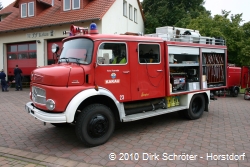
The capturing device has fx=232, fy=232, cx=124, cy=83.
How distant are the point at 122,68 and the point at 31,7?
16.5m

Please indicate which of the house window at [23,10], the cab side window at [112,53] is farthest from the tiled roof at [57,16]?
the cab side window at [112,53]

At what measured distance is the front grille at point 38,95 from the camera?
4.82 metres

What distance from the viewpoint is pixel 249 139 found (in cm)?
541

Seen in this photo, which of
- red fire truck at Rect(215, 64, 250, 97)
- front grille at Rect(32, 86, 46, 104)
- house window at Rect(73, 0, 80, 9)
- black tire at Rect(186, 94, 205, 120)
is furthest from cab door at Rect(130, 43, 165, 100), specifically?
house window at Rect(73, 0, 80, 9)

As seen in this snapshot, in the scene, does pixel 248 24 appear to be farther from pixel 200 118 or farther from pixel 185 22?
pixel 200 118

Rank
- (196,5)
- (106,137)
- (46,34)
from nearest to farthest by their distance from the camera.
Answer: (106,137) < (46,34) < (196,5)

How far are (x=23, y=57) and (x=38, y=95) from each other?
597 inches

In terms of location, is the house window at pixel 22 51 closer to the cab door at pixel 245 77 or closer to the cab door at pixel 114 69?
the cab door at pixel 114 69

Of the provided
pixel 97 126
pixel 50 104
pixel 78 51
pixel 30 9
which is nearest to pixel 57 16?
pixel 30 9

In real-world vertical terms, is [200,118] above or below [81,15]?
below

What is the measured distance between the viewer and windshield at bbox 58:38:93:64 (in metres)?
5.09

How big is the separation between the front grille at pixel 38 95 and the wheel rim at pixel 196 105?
15.5ft

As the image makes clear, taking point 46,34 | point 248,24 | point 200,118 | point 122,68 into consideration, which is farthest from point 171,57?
point 248,24

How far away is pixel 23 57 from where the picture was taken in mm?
18625
